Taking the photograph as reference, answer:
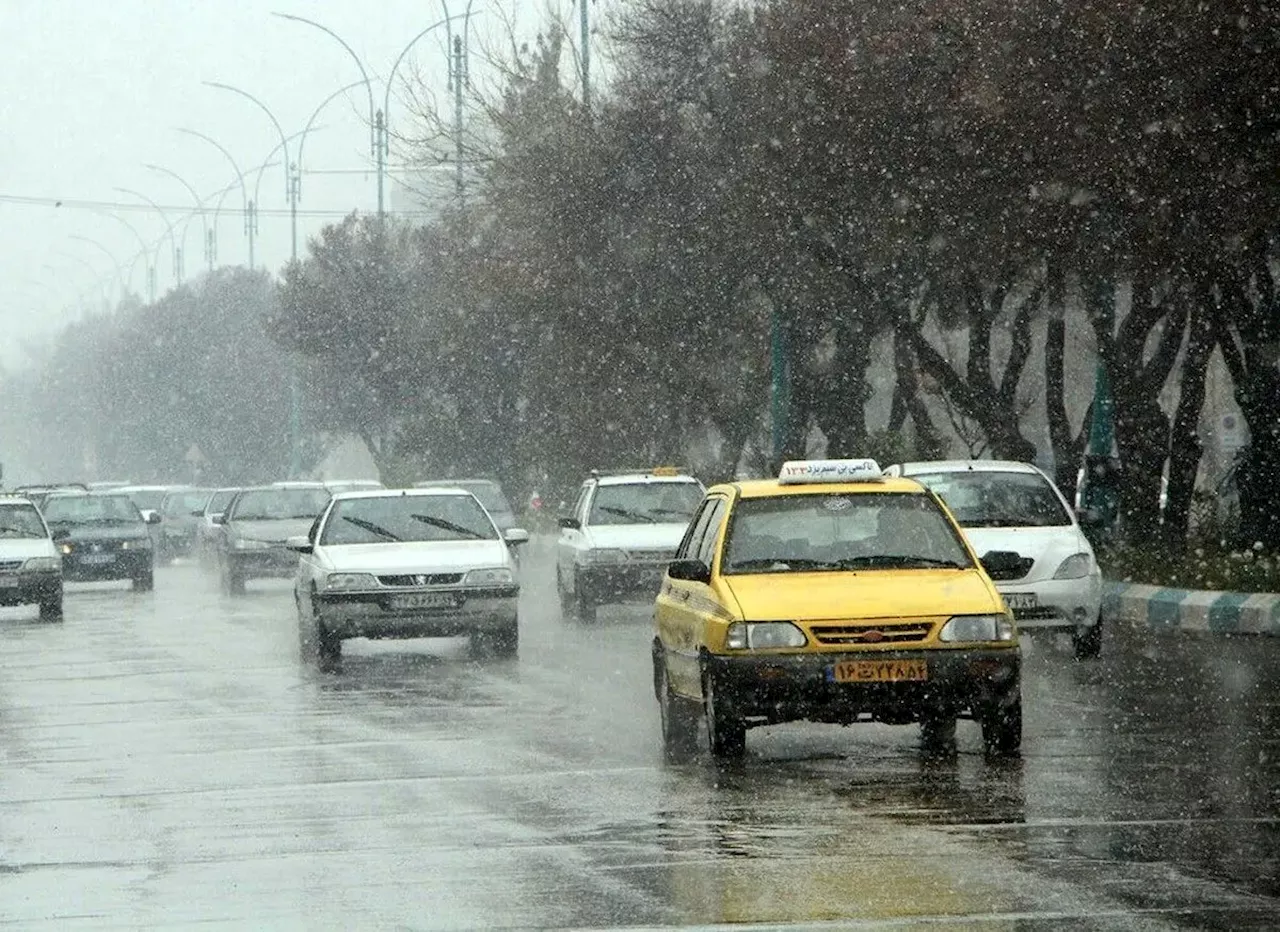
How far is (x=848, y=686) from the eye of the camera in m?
12.4

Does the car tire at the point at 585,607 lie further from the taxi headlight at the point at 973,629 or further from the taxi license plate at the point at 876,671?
the taxi license plate at the point at 876,671

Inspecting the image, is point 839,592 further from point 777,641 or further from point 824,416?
point 824,416

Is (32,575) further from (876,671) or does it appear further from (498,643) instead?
(876,671)

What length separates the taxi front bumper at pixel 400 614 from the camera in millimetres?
21078

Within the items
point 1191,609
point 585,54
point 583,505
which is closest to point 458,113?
point 585,54

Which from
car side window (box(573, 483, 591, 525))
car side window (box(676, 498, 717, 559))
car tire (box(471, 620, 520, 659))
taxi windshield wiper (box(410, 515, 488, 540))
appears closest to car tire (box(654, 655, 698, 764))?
car side window (box(676, 498, 717, 559))

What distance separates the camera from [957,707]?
12.6 meters

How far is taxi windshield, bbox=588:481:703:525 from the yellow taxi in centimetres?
1546

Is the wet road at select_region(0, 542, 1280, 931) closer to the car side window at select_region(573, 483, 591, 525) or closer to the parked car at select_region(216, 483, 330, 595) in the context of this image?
the car side window at select_region(573, 483, 591, 525)

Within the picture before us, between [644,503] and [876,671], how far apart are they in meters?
17.6

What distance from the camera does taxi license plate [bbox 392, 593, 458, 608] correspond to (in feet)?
69.6

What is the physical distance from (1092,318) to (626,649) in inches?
380

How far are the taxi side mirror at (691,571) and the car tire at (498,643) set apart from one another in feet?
26.8

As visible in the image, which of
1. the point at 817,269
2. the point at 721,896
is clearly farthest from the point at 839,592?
the point at 817,269
